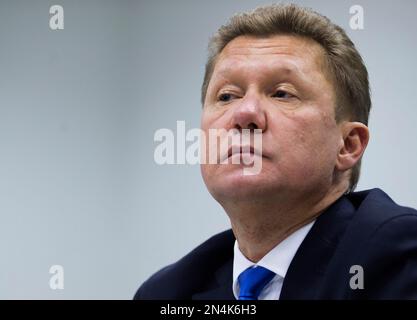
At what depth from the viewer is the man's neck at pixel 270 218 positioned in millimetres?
863

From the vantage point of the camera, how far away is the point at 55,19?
1.60m

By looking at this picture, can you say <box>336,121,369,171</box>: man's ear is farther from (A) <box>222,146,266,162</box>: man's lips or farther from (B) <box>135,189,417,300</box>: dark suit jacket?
(A) <box>222,146,266,162</box>: man's lips

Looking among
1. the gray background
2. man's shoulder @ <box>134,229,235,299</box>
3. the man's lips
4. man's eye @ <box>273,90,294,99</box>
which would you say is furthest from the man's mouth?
the gray background

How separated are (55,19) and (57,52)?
0.09 meters

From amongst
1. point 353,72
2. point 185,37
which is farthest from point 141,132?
point 353,72

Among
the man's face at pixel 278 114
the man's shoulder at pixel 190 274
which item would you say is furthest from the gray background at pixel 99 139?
the man's face at pixel 278 114

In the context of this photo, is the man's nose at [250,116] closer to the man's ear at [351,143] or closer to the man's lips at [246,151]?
the man's lips at [246,151]

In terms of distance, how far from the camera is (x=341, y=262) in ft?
2.38

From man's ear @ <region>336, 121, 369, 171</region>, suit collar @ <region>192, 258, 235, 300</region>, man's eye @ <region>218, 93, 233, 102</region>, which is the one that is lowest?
suit collar @ <region>192, 258, 235, 300</region>

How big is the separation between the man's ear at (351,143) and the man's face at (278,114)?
0.07ft

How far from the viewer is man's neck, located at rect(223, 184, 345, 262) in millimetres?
863

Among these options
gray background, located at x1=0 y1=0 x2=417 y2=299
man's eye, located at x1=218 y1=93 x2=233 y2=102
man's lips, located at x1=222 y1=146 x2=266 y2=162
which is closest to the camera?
man's lips, located at x1=222 y1=146 x2=266 y2=162

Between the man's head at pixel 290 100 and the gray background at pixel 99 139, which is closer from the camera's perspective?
the man's head at pixel 290 100

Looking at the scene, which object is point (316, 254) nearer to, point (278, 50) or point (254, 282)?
point (254, 282)
